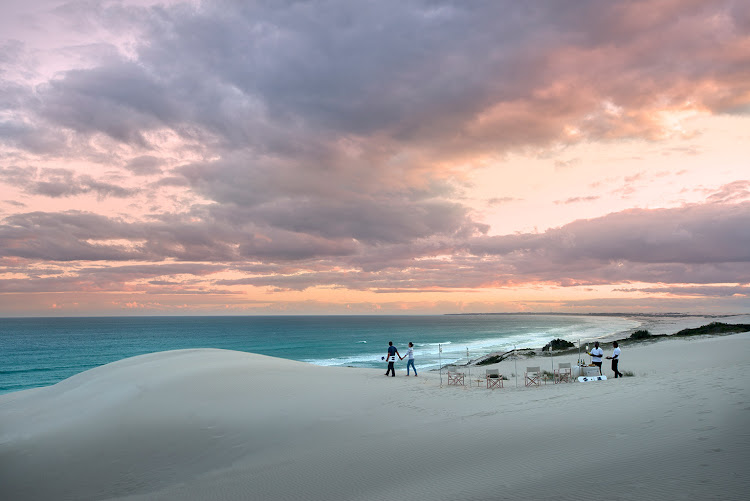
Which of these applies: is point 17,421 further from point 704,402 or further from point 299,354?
point 299,354

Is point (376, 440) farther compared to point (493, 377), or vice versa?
point (493, 377)

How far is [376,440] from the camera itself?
11.2 meters

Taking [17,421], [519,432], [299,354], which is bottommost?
[299,354]

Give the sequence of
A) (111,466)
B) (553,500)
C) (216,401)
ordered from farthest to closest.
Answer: (216,401), (111,466), (553,500)

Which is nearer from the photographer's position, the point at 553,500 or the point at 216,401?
the point at 553,500

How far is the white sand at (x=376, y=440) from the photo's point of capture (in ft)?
23.9

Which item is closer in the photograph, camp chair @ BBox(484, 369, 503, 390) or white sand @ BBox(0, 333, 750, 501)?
white sand @ BBox(0, 333, 750, 501)

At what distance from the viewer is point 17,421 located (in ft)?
54.4

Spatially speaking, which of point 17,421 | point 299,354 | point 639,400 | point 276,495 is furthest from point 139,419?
point 299,354

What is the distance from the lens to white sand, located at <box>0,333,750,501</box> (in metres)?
7.29

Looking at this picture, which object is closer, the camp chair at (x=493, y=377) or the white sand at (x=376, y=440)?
the white sand at (x=376, y=440)

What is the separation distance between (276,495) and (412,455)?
3085 millimetres

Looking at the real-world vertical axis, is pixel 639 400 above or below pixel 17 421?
above

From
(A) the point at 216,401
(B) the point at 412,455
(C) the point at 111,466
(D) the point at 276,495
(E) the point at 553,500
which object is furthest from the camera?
Answer: (A) the point at 216,401
